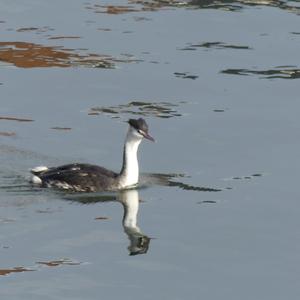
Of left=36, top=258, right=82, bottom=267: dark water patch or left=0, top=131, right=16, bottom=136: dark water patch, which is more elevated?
left=0, top=131, right=16, bottom=136: dark water patch

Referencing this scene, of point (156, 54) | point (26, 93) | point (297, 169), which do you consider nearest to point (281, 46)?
point (156, 54)

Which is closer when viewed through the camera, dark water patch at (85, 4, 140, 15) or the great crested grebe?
the great crested grebe

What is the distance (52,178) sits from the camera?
25.2m

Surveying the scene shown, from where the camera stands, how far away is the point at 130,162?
25.3 metres

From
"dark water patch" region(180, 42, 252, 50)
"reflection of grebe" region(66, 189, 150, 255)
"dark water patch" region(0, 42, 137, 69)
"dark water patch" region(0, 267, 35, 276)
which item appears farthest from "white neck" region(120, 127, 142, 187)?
"dark water patch" region(180, 42, 252, 50)

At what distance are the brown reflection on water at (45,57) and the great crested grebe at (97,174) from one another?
8354 millimetres

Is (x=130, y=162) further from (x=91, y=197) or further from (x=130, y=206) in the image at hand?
(x=130, y=206)

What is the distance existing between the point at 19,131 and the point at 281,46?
9870 mm

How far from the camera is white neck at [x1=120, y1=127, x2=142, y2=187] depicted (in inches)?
994

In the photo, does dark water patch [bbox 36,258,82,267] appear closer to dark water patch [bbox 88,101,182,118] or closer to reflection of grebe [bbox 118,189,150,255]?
reflection of grebe [bbox 118,189,150,255]

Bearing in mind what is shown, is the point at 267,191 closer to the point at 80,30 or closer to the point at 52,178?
the point at 52,178

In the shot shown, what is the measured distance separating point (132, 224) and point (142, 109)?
7250mm

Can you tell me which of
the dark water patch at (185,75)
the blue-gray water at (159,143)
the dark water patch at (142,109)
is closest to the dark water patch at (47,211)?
the blue-gray water at (159,143)

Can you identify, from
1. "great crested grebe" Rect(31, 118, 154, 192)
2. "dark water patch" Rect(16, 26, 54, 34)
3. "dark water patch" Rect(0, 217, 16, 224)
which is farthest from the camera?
"dark water patch" Rect(16, 26, 54, 34)
